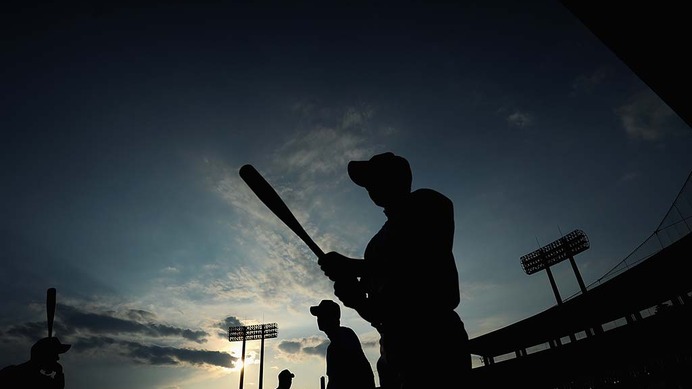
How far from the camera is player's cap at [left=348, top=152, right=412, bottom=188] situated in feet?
6.92

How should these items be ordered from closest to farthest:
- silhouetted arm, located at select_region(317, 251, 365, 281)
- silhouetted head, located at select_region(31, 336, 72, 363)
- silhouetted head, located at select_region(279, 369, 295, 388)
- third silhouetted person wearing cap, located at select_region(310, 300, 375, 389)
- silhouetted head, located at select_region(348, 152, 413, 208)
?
silhouetted arm, located at select_region(317, 251, 365, 281)
silhouetted head, located at select_region(348, 152, 413, 208)
third silhouetted person wearing cap, located at select_region(310, 300, 375, 389)
silhouetted head, located at select_region(31, 336, 72, 363)
silhouetted head, located at select_region(279, 369, 295, 388)

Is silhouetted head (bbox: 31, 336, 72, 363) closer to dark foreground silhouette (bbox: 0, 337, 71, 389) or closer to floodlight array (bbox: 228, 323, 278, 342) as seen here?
dark foreground silhouette (bbox: 0, 337, 71, 389)

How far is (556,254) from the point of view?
114ft

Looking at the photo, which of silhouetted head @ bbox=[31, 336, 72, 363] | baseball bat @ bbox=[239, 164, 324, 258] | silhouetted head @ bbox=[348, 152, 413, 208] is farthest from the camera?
silhouetted head @ bbox=[31, 336, 72, 363]

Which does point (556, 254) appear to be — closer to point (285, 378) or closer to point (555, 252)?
point (555, 252)

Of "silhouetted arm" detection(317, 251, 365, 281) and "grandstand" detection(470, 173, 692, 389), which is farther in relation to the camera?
"grandstand" detection(470, 173, 692, 389)

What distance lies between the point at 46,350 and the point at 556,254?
41270 millimetres

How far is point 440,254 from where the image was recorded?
1.73 m

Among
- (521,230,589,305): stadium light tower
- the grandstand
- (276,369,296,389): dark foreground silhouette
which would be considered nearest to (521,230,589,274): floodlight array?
(521,230,589,305): stadium light tower

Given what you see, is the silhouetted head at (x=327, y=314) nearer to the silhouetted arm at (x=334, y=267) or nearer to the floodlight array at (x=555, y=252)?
the silhouetted arm at (x=334, y=267)

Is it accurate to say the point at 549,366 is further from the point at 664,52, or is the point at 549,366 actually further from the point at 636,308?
the point at 664,52

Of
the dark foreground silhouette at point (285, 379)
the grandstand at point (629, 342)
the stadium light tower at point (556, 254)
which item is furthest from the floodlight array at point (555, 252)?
the dark foreground silhouette at point (285, 379)

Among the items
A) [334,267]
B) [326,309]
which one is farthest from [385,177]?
[326,309]

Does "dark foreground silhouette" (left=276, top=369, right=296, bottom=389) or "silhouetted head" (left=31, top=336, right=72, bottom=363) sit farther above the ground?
"silhouetted head" (left=31, top=336, right=72, bottom=363)
